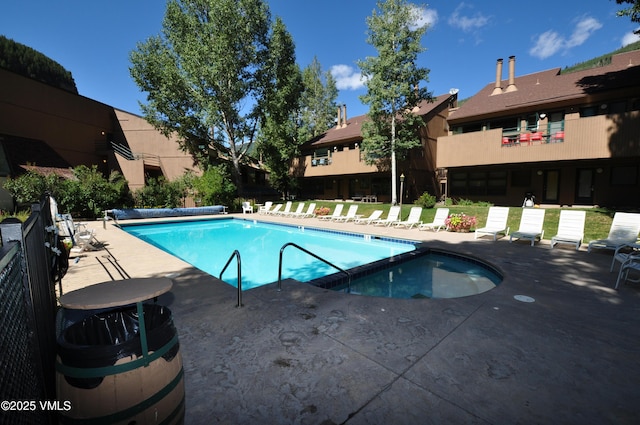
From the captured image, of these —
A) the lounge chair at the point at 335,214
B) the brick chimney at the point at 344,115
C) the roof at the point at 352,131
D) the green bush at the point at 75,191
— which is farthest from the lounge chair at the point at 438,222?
the green bush at the point at 75,191

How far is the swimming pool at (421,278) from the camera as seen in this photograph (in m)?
6.09

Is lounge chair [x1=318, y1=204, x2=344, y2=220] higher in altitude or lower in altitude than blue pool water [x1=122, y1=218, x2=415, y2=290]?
higher

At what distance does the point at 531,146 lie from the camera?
13.6 metres

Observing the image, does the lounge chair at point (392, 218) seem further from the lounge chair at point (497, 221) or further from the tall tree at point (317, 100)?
the tall tree at point (317, 100)

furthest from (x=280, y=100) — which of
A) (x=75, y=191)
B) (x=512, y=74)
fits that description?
(x=512, y=74)

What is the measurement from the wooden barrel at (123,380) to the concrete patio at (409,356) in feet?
2.40

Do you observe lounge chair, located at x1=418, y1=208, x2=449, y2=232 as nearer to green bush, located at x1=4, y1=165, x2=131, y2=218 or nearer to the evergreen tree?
the evergreen tree

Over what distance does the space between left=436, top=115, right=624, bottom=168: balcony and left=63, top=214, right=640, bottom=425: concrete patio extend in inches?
405

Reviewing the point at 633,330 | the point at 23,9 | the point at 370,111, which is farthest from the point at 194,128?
the point at 633,330

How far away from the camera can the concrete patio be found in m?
2.19

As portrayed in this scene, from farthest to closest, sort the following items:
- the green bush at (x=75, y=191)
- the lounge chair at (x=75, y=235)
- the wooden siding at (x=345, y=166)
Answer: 1. the wooden siding at (x=345, y=166)
2. the green bush at (x=75, y=191)
3. the lounge chair at (x=75, y=235)

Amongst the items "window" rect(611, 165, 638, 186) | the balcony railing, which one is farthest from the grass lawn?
the balcony railing

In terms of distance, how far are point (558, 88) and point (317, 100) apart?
25.3m

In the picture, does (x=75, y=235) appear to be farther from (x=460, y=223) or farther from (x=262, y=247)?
(x=460, y=223)
